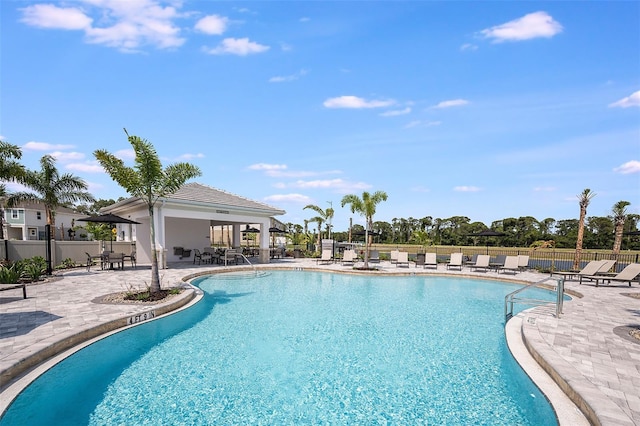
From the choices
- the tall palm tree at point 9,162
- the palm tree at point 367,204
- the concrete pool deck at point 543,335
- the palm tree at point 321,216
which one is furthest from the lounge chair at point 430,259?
the tall palm tree at point 9,162

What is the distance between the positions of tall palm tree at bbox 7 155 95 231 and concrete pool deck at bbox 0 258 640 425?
8196 millimetres

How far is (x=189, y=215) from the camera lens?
1655 centimetres

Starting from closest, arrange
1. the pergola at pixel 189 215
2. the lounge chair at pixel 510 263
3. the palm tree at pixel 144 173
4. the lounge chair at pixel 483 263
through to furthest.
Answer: the palm tree at pixel 144 173, the pergola at pixel 189 215, the lounge chair at pixel 510 263, the lounge chair at pixel 483 263

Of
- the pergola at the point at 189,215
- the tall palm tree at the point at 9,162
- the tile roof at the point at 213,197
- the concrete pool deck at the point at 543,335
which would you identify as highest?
the tall palm tree at the point at 9,162

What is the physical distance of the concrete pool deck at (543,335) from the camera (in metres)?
3.87

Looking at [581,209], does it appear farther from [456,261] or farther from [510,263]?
[456,261]

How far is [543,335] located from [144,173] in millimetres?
10458

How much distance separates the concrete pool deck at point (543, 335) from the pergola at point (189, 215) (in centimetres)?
564

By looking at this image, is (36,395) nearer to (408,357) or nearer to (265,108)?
(408,357)

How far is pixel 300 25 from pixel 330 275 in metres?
11.0

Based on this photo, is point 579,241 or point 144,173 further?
point 579,241

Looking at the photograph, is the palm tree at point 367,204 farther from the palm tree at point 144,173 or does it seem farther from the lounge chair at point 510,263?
the palm tree at point 144,173

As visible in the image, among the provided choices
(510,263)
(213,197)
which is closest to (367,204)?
(510,263)

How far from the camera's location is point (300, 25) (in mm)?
11047
